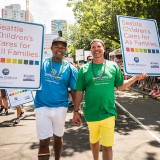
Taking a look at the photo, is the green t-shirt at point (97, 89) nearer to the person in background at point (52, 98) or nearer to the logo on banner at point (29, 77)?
the person in background at point (52, 98)

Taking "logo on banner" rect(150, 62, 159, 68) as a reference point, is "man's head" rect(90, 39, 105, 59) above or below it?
above

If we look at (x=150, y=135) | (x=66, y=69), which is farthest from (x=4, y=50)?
(x=150, y=135)

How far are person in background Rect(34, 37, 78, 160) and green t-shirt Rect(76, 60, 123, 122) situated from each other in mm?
282

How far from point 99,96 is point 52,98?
711 millimetres

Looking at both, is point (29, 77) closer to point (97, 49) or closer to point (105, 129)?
point (97, 49)

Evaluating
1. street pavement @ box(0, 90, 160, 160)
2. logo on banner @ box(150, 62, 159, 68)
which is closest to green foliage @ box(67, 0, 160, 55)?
street pavement @ box(0, 90, 160, 160)

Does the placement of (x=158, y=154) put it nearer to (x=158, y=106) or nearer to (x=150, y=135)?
(x=150, y=135)

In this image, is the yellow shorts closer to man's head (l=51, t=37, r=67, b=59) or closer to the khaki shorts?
the khaki shorts

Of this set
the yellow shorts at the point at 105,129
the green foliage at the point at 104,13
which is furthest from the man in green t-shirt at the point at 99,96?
the green foliage at the point at 104,13

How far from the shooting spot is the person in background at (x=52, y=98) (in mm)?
4531

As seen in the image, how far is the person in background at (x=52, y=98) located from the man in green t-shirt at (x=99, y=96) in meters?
0.24

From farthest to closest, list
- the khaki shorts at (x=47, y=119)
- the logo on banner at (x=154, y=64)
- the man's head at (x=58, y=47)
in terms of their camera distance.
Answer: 1. the logo on banner at (x=154, y=64)
2. the man's head at (x=58, y=47)
3. the khaki shorts at (x=47, y=119)

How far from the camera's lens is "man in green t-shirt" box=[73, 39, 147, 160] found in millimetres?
4398

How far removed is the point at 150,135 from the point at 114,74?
142 inches
